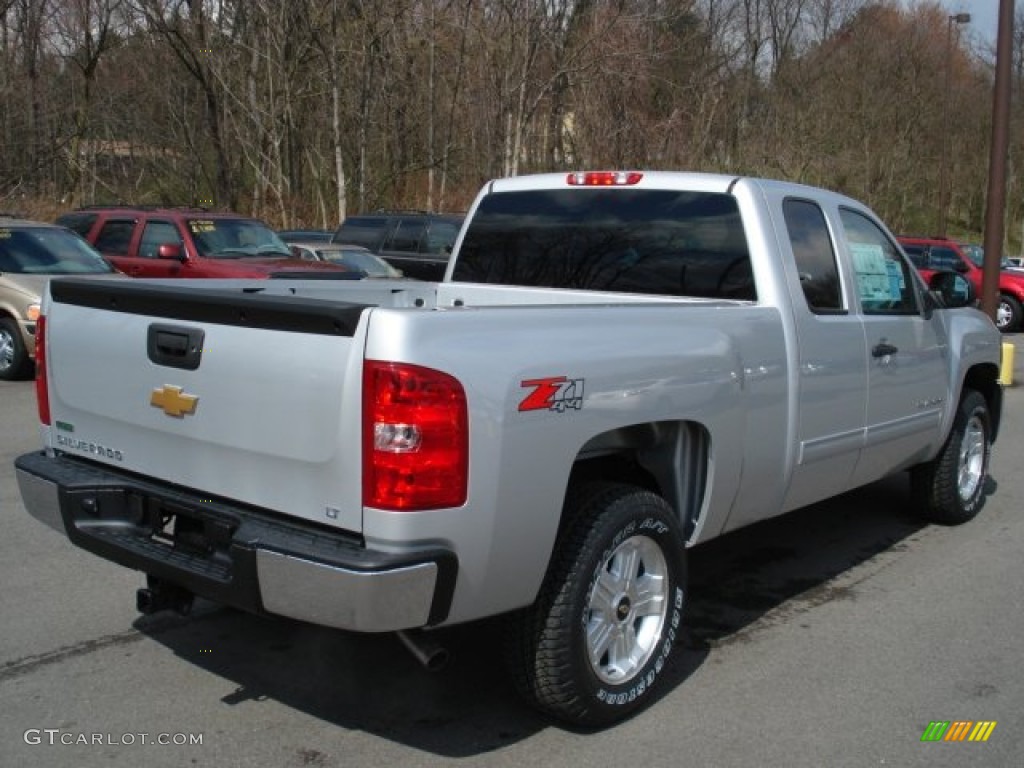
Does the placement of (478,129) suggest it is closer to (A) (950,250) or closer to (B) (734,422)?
(A) (950,250)

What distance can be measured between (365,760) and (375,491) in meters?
1.03

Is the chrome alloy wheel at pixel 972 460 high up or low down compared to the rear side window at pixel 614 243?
down

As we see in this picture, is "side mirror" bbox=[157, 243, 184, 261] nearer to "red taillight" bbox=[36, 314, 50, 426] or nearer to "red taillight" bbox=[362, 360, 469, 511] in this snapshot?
"red taillight" bbox=[36, 314, 50, 426]

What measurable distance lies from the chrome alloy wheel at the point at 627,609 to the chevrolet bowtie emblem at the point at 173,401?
4.79 feet

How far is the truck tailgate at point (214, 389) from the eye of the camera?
3098 mm

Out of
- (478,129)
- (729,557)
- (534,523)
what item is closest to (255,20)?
(478,129)

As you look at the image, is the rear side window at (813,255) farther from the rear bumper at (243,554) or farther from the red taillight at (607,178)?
the rear bumper at (243,554)

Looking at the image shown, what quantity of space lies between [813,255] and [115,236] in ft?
38.4

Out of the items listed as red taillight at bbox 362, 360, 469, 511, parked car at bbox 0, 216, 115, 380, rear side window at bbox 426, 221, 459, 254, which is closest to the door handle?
red taillight at bbox 362, 360, 469, 511

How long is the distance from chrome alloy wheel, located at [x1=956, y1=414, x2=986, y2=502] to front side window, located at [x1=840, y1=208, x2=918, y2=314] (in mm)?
1319

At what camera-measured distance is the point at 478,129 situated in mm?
30906

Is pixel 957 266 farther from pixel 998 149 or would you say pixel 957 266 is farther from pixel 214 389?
pixel 214 389

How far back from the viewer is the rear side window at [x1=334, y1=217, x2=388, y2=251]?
1909 centimetres

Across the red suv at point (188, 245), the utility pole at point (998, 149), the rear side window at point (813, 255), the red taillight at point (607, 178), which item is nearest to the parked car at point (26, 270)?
the red suv at point (188, 245)
